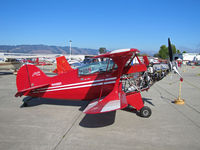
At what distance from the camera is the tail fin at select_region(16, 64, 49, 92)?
6.64 metres

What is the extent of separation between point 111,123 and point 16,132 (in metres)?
2.81

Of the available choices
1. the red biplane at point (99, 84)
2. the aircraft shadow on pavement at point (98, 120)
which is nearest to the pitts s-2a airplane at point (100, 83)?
the red biplane at point (99, 84)

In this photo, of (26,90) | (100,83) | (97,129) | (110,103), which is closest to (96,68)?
(100,83)

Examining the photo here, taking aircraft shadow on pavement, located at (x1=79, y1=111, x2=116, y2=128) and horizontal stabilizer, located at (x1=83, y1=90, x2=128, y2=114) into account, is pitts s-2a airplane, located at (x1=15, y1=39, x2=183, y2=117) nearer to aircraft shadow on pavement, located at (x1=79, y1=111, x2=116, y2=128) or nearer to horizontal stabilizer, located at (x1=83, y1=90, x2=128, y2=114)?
horizontal stabilizer, located at (x1=83, y1=90, x2=128, y2=114)

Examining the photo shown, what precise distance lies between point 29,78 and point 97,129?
3.72 metres

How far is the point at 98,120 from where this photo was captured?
5.51 m

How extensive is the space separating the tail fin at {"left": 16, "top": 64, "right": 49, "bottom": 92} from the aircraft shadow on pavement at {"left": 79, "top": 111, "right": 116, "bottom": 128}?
2.39 meters

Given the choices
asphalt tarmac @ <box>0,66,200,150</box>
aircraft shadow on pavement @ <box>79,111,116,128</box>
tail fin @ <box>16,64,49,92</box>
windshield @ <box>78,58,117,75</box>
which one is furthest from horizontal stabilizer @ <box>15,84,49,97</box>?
aircraft shadow on pavement @ <box>79,111,116,128</box>

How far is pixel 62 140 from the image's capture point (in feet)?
13.7

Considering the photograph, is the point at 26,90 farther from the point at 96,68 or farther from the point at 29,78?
the point at 96,68

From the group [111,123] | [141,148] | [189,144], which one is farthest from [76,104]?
[189,144]

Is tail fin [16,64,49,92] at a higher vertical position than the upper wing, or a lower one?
higher

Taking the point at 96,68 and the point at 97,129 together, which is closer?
the point at 97,129

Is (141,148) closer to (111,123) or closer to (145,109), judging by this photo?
(111,123)
